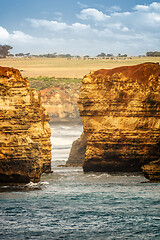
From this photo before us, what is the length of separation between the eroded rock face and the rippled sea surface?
9.48 ft

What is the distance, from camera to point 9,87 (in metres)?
45.5

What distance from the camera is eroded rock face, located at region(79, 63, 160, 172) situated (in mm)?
55469

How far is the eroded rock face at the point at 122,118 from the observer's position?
55.5 meters

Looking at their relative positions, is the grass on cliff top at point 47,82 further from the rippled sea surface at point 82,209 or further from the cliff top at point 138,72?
the rippled sea surface at point 82,209

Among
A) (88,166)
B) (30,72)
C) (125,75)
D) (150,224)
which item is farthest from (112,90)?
(30,72)

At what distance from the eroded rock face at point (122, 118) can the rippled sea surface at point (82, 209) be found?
Result: 2.89 meters

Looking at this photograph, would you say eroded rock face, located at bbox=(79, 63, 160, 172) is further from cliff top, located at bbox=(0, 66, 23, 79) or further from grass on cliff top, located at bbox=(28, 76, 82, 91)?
grass on cliff top, located at bbox=(28, 76, 82, 91)

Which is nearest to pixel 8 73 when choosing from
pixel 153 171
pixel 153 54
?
pixel 153 171

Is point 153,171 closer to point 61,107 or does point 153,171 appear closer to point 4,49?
point 61,107

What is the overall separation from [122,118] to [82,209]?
18.6 meters

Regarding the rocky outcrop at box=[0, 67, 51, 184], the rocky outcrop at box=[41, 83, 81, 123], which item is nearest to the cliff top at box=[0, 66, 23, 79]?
the rocky outcrop at box=[0, 67, 51, 184]

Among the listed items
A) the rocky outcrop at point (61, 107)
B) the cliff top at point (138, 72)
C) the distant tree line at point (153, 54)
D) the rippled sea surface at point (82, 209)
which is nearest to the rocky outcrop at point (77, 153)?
the cliff top at point (138, 72)

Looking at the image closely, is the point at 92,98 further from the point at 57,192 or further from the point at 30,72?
the point at 30,72

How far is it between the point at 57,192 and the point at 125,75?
16175mm
